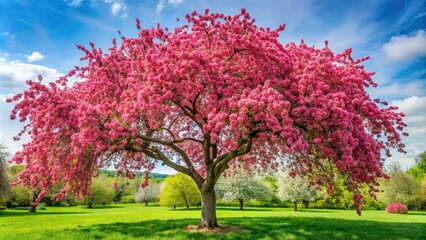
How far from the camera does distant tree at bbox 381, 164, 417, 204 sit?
170ft

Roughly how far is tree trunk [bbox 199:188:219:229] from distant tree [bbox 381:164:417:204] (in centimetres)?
4610

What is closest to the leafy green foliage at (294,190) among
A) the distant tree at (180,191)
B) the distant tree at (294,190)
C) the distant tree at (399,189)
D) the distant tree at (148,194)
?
the distant tree at (294,190)

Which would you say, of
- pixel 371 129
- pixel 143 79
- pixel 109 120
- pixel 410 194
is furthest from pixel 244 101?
pixel 410 194

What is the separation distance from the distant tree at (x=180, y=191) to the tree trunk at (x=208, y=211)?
35750mm

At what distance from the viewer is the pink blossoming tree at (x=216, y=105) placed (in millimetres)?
11883

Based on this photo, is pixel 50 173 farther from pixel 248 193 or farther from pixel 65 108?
pixel 248 193

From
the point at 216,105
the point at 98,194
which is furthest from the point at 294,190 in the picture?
the point at 98,194

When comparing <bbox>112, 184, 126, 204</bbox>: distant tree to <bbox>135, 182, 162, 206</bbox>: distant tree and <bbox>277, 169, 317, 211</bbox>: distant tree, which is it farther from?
<bbox>277, 169, 317, 211</bbox>: distant tree

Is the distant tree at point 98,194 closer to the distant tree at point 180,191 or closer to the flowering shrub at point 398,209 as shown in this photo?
the distant tree at point 180,191

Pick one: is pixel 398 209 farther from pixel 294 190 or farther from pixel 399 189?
pixel 294 190

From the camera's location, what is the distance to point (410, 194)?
5256cm

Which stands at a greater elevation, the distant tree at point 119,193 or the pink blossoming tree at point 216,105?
the pink blossoming tree at point 216,105

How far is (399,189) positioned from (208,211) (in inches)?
1904

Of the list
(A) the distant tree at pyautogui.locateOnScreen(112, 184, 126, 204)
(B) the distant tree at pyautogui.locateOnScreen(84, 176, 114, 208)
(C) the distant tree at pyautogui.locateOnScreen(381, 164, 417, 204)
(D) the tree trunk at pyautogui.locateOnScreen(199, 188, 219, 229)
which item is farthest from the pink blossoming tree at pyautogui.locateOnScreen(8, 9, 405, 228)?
(A) the distant tree at pyautogui.locateOnScreen(112, 184, 126, 204)
